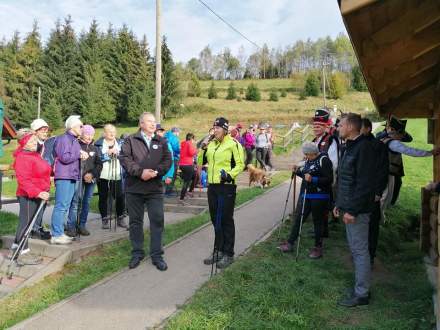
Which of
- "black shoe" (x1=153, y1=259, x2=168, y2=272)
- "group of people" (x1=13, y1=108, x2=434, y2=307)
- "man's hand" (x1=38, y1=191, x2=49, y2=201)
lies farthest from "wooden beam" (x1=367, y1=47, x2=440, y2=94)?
"man's hand" (x1=38, y1=191, x2=49, y2=201)

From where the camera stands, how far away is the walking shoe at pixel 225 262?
5777 millimetres

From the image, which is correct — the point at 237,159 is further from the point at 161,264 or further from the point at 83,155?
the point at 83,155

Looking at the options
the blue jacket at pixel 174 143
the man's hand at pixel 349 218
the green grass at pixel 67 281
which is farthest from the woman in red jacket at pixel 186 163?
the man's hand at pixel 349 218

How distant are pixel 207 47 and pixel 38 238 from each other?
290ft

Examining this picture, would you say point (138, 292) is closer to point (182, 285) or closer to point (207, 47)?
point (182, 285)

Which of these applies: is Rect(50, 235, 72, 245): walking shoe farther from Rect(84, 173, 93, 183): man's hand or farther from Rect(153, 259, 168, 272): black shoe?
Rect(153, 259, 168, 272): black shoe

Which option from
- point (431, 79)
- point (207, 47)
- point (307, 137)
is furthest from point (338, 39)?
point (431, 79)

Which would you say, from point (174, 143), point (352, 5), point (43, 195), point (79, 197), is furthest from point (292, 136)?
point (352, 5)

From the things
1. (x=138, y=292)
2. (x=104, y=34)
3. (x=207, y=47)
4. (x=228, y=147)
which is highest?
(x=207, y=47)

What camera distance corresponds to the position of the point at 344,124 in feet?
15.5

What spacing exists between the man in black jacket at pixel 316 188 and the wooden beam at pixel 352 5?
3.38 meters

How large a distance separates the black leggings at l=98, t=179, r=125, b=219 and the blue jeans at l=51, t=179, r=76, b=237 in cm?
111

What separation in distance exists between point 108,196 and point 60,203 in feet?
4.89

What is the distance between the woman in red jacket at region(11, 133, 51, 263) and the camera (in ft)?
20.0
